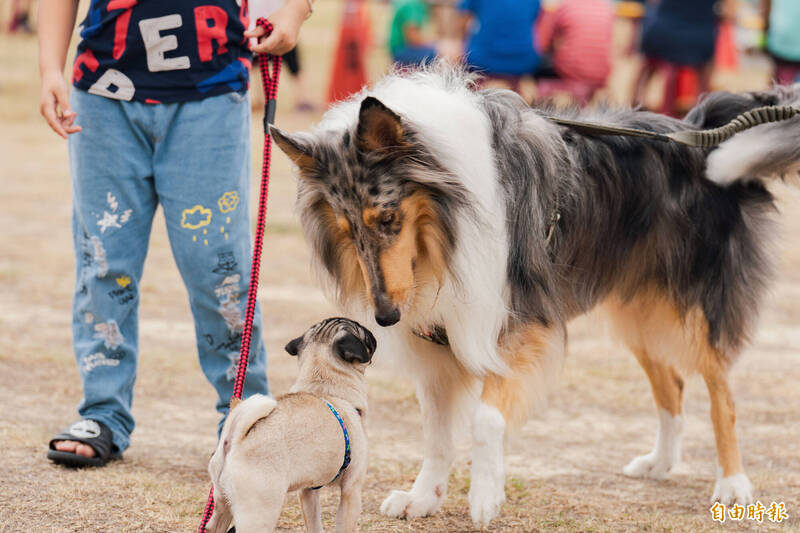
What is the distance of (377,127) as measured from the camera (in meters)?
3.10

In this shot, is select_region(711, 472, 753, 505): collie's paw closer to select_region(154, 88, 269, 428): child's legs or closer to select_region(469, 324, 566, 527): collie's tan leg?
select_region(469, 324, 566, 527): collie's tan leg

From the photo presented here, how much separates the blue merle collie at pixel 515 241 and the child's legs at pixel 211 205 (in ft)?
1.30

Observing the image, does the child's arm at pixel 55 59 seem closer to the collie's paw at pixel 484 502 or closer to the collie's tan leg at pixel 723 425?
the collie's paw at pixel 484 502

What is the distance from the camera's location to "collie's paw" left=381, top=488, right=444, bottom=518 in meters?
3.64

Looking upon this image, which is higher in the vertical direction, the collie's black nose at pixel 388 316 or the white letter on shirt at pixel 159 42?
the white letter on shirt at pixel 159 42

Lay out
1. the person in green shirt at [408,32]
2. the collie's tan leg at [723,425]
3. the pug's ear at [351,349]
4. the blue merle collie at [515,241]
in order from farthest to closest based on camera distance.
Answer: the person in green shirt at [408,32], the collie's tan leg at [723,425], the blue merle collie at [515,241], the pug's ear at [351,349]

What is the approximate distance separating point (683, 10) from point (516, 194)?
9406mm

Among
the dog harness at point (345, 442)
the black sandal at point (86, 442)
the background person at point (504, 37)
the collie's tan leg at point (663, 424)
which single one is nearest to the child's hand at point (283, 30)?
the dog harness at point (345, 442)

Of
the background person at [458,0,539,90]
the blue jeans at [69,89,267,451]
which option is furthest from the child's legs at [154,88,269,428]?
the background person at [458,0,539,90]

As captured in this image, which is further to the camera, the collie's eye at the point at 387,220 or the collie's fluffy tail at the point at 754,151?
the collie's fluffy tail at the point at 754,151

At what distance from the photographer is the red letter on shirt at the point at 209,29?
355 centimetres

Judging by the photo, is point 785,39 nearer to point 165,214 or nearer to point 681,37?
point 681,37

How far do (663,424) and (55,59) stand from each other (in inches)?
114

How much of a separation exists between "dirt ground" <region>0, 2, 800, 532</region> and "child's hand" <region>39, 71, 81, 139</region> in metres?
1.27
